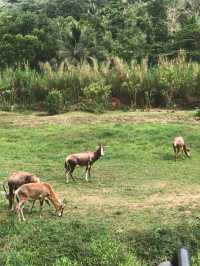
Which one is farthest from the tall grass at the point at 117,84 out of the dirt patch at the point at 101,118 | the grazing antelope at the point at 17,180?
the grazing antelope at the point at 17,180

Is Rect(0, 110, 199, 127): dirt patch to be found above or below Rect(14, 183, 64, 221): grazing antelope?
below

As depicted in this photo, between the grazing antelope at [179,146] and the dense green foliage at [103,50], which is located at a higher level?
the dense green foliage at [103,50]

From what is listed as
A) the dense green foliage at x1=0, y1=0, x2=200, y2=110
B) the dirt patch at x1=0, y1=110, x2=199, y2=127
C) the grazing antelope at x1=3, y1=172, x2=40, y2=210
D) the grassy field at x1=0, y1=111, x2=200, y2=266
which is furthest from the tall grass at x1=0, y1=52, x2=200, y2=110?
the grazing antelope at x1=3, y1=172, x2=40, y2=210

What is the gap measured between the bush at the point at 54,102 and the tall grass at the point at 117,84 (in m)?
0.44

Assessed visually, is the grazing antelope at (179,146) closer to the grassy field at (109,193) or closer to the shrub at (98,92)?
the grassy field at (109,193)

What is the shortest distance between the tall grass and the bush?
0.44 m

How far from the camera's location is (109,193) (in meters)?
11.2

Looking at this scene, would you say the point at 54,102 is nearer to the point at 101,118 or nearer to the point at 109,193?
the point at 101,118

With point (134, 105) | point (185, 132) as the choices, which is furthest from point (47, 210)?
point (134, 105)

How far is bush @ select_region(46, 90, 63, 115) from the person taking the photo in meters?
21.5

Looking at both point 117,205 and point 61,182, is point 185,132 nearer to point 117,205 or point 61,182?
point 61,182

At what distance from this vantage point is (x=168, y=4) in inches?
1339

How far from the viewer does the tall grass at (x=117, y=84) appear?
874 inches

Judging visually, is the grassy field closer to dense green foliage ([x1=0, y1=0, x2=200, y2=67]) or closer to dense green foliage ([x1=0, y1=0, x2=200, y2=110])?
dense green foliage ([x1=0, y1=0, x2=200, y2=110])
